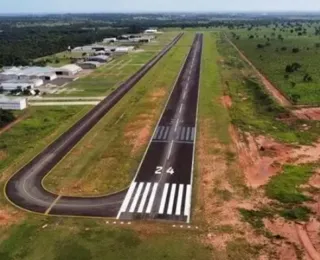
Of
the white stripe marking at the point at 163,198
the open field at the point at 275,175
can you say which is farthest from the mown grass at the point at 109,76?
the white stripe marking at the point at 163,198

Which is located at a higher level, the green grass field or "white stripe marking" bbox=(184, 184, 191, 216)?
"white stripe marking" bbox=(184, 184, 191, 216)

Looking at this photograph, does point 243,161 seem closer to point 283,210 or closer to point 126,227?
point 283,210

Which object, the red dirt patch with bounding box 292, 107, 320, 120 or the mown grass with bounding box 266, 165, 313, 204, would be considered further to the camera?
the red dirt patch with bounding box 292, 107, 320, 120

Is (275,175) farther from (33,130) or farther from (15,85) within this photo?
(15,85)

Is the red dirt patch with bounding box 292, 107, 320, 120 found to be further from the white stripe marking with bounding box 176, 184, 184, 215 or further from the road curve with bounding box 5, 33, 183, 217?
the road curve with bounding box 5, 33, 183, 217

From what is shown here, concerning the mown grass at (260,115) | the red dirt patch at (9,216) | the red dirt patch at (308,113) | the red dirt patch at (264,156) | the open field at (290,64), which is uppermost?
the open field at (290,64)

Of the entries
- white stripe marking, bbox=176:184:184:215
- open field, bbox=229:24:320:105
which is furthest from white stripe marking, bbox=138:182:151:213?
open field, bbox=229:24:320:105

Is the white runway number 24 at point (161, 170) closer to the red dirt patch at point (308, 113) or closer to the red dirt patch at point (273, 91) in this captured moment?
the red dirt patch at point (308, 113)

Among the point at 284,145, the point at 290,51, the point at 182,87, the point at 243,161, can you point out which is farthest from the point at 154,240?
the point at 290,51
